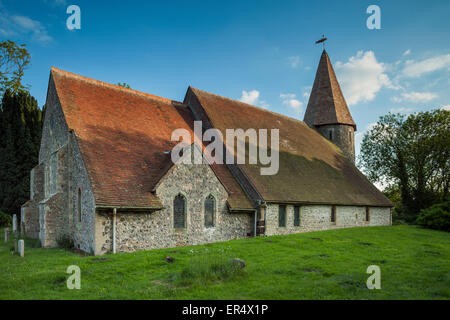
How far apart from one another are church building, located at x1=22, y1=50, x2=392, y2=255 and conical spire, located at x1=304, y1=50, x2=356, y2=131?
776cm

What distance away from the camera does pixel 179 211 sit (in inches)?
579

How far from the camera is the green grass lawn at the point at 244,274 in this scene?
24.9 feet

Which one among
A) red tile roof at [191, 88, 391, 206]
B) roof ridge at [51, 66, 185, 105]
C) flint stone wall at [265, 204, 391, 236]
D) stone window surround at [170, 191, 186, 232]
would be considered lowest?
flint stone wall at [265, 204, 391, 236]

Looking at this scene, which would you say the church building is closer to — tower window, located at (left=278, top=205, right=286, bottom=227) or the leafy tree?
tower window, located at (left=278, top=205, right=286, bottom=227)

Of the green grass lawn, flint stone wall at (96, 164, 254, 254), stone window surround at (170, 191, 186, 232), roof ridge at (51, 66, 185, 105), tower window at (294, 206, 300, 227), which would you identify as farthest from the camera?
tower window at (294, 206, 300, 227)

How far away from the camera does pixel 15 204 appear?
1119 inches

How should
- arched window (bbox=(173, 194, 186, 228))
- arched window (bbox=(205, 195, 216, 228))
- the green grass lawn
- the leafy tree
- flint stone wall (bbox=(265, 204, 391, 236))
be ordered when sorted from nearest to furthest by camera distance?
the green grass lawn < arched window (bbox=(173, 194, 186, 228)) < arched window (bbox=(205, 195, 216, 228)) < flint stone wall (bbox=(265, 204, 391, 236)) < the leafy tree

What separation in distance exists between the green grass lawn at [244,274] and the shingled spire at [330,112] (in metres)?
18.2

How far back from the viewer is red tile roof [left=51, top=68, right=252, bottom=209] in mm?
13420

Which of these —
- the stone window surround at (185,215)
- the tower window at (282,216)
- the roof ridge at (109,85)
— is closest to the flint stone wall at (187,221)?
the stone window surround at (185,215)

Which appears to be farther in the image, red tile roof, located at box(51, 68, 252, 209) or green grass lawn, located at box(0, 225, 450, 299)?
red tile roof, located at box(51, 68, 252, 209)

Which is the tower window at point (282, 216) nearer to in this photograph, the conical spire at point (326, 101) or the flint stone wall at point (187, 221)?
the flint stone wall at point (187, 221)

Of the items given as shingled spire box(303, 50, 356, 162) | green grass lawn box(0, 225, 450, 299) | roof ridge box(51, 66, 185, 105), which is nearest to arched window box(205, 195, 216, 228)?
green grass lawn box(0, 225, 450, 299)
